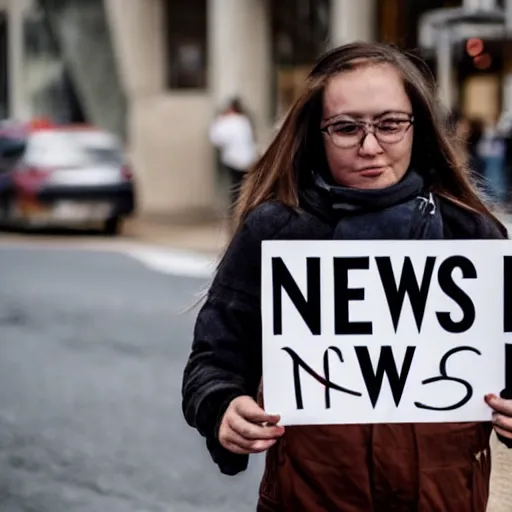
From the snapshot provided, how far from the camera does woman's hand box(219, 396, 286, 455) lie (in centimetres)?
216

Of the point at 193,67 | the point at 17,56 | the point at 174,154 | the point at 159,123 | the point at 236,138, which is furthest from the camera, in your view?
the point at 17,56

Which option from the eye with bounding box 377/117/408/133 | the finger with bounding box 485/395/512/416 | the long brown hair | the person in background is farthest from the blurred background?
the person in background

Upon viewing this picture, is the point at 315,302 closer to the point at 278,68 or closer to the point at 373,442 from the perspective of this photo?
the point at 373,442

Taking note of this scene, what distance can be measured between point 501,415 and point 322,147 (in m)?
0.58

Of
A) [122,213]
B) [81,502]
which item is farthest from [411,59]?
[122,213]

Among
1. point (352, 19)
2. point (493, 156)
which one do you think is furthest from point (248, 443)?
point (352, 19)

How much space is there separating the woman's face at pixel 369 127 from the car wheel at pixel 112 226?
17213mm

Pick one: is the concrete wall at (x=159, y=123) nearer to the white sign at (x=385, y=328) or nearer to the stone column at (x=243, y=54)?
the stone column at (x=243, y=54)

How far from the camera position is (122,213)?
1911 centimetres

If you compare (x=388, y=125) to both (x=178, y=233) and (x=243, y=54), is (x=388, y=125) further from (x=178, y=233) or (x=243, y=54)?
(x=243, y=54)

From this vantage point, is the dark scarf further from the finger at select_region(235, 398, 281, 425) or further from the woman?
the finger at select_region(235, 398, 281, 425)

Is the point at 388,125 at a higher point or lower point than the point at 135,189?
higher

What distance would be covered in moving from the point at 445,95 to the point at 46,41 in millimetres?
12647

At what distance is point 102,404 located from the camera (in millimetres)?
7555
